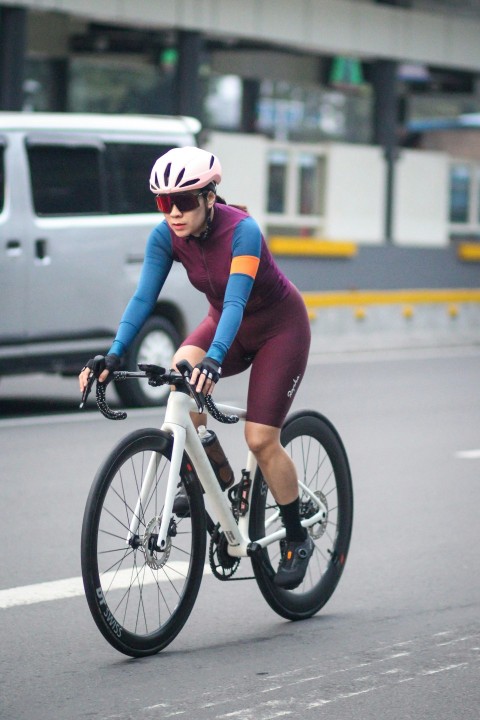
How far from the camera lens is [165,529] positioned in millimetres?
5312

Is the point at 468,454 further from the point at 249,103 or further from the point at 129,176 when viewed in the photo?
the point at 249,103

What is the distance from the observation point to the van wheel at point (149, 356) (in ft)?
41.3

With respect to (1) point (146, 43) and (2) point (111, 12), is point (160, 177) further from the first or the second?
(1) point (146, 43)

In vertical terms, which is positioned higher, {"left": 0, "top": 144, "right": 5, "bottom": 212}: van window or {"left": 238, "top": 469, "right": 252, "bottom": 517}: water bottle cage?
{"left": 0, "top": 144, "right": 5, "bottom": 212}: van window

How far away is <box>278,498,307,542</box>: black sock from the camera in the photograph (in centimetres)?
590

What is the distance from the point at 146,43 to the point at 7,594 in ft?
64.5

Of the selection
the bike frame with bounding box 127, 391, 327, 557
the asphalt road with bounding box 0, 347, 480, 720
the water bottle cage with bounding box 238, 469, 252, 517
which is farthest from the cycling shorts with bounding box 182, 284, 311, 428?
the asphalt road with bounding box 0, 347, 480, 720

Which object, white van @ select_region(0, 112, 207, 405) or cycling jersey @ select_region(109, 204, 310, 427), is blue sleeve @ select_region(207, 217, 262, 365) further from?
white van @ select_region(0, 112, 207, 405)

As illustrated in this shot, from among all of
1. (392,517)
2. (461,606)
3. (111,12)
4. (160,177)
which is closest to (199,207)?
(160,177)

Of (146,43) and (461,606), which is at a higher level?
(146,43)

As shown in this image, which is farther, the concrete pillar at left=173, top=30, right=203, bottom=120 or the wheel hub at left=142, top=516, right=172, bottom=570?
the concrete pillar at left=173, top=30, right=203, bottom=120

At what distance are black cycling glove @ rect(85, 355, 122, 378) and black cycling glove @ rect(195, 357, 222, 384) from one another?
0.37 meters

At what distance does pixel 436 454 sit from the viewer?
10641 mm

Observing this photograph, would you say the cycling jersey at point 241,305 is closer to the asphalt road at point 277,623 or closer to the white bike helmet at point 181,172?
the white bike helmet at point 181,172
